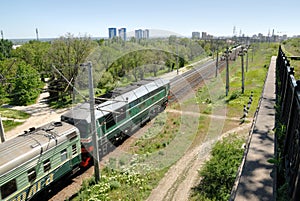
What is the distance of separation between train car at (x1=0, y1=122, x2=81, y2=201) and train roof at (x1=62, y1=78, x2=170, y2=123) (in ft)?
3.19

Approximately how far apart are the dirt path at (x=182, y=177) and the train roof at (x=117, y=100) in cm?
394

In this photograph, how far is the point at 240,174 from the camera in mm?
6965

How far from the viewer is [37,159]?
9.12m

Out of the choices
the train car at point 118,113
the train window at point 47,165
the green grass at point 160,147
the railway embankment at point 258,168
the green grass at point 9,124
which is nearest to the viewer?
the railway embankment at point 258,168

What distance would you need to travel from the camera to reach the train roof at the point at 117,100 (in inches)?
475

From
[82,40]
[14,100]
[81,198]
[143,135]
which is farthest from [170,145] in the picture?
[14,100]

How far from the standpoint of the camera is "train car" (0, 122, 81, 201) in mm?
8148

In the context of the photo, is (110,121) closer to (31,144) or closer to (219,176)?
(31,144)

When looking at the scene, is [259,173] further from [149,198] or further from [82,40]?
[82,40]

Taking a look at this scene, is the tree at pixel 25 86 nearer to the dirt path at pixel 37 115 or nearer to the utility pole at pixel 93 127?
the dirt path at pixel 37 115

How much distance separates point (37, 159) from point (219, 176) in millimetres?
6916

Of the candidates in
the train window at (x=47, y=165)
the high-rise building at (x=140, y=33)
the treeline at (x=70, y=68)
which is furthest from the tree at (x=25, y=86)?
the high-rise building at (x=140, y=33)

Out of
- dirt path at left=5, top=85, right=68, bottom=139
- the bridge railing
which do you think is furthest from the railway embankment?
dirt path at left=5, top=85, right=68, bottom=139

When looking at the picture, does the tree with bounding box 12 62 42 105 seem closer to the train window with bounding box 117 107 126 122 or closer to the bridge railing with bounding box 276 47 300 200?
the train window with bounding box 117 107 126 122
